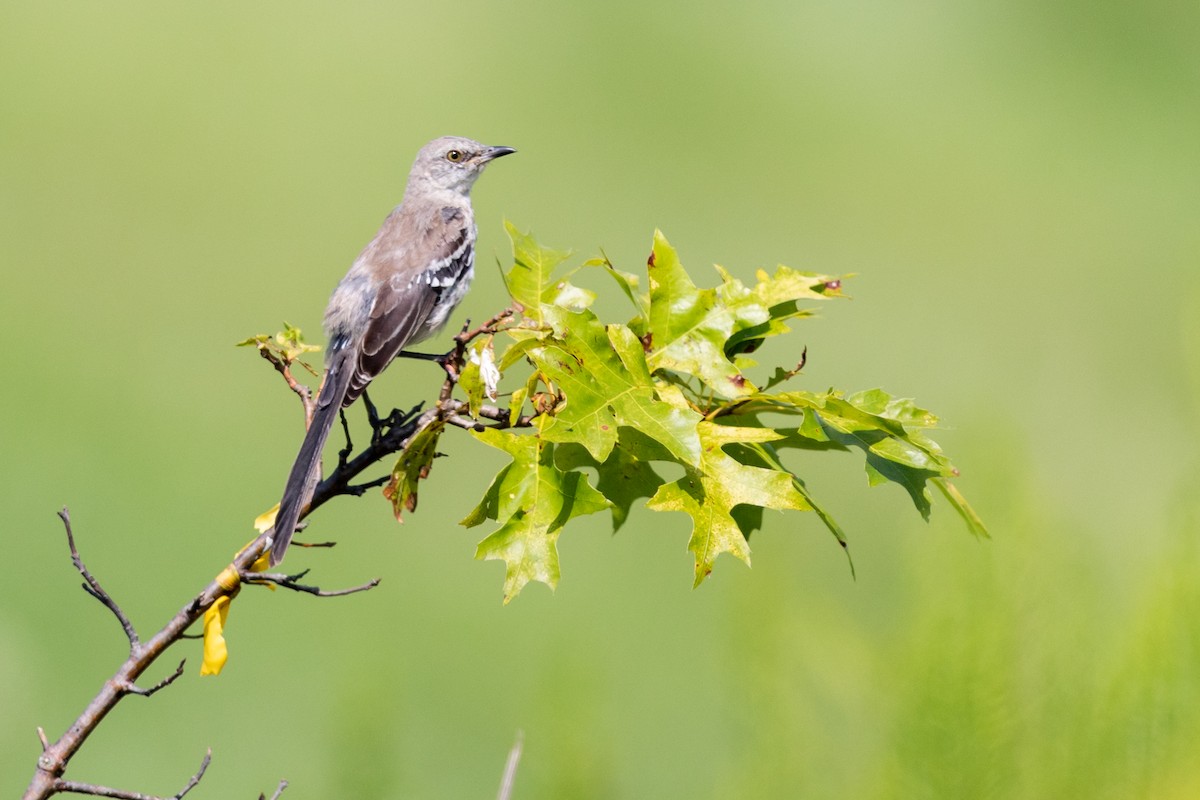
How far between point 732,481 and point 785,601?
1186mm

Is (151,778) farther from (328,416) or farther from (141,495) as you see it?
(328,416)

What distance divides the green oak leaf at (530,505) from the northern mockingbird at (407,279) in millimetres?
780

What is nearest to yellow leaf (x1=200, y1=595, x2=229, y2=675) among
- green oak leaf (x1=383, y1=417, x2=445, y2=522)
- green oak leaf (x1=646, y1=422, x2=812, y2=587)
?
green oak leaf (x1=383, y1=417, x2=445, y2=522)

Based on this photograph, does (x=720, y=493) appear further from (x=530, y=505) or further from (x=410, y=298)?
(x=410, y=298)

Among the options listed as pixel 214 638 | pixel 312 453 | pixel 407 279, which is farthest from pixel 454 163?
pixel 214 638

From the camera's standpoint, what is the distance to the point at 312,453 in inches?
112

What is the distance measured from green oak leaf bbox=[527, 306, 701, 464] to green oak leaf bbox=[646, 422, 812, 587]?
0.11 m

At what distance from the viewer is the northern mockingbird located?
3.88 m

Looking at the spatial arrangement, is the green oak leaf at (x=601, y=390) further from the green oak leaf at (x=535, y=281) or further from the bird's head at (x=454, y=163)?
the bird's head at (x=454, y=163)

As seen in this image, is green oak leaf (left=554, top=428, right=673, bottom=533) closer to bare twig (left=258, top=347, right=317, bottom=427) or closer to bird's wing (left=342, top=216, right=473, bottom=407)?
bare twig (left=258, top=347, right=317, bottom=427)

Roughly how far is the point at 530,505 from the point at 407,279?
7.81 feet

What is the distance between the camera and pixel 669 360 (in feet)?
7.82

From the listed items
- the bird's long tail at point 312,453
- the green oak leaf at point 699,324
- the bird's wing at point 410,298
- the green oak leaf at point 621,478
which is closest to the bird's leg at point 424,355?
the bird's wing at point 410,298

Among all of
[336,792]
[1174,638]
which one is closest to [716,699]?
[336,792]
